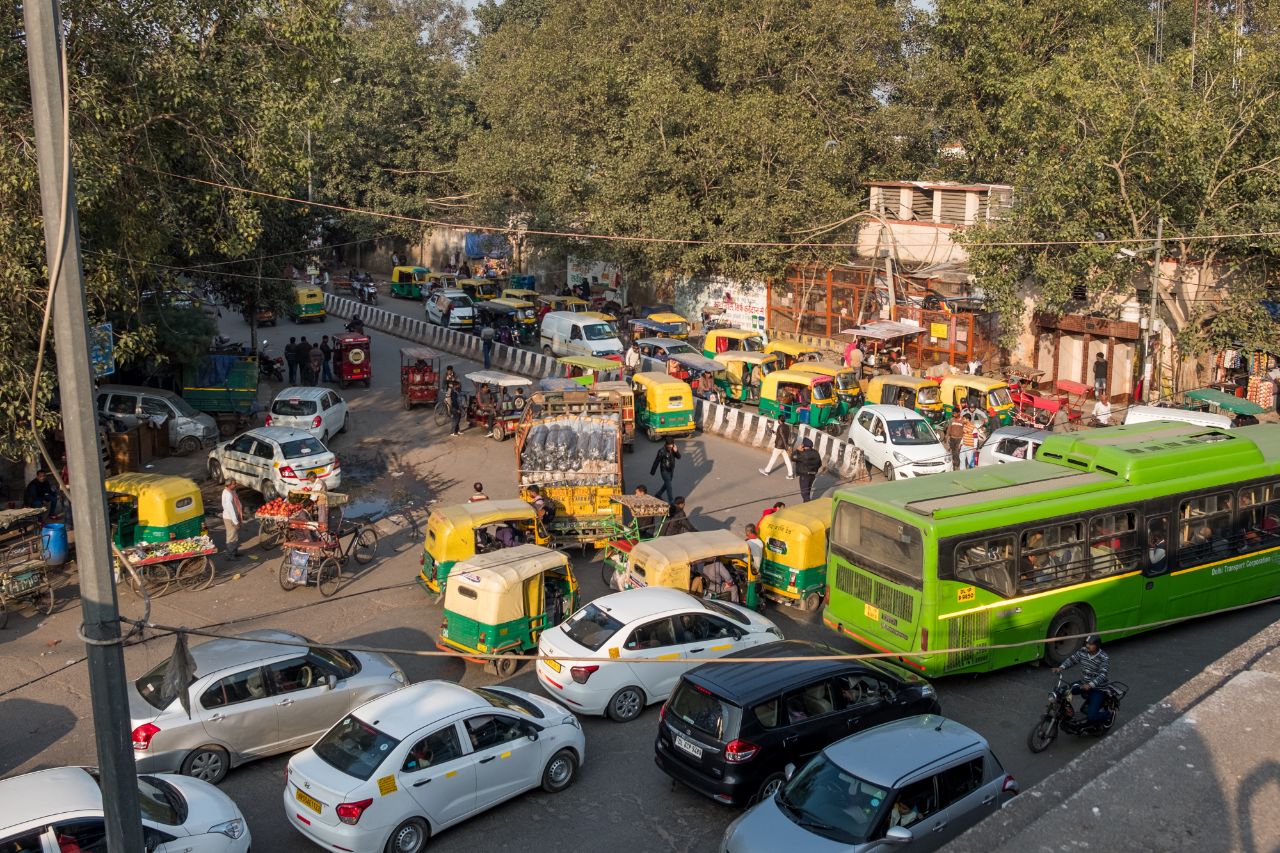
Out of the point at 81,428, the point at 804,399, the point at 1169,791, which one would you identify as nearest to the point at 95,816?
the point at 81,428

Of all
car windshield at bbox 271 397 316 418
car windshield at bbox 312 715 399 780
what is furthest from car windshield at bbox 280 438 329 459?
car windshield at bbox 312 715 399 780

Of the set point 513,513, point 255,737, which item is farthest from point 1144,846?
point 513,513

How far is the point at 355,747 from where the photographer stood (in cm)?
1027

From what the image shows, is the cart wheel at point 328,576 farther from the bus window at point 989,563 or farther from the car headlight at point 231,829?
the bus window at point 989,563

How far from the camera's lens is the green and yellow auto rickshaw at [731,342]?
111 feet

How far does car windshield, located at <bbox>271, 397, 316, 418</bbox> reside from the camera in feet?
87.1

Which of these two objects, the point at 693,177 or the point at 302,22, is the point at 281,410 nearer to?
the point at 302,22

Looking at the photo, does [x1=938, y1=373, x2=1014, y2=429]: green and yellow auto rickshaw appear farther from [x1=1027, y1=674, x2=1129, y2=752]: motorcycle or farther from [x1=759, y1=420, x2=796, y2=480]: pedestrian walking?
[x1=1027, y1=674, x2=1129, y2=752]: motorcycle

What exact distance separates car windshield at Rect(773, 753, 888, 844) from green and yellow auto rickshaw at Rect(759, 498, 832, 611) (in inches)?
266

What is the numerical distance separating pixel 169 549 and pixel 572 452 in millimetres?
6623

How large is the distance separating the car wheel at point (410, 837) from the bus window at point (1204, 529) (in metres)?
10.2

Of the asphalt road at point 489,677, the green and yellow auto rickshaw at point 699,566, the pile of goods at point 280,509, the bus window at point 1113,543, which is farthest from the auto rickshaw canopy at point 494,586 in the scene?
the bus window at point 1113,543

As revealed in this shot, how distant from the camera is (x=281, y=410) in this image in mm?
26688

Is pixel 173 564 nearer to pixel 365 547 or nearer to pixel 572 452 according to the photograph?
pixel 365 547
